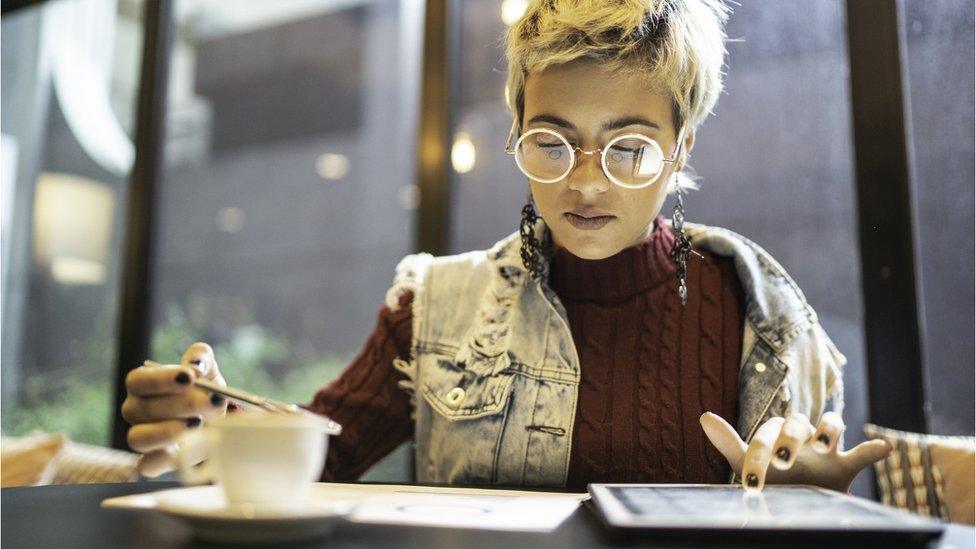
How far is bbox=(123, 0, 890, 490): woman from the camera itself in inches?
45.1

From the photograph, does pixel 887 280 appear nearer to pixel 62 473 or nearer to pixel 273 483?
pixel 273 483

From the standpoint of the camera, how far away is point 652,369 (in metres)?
1.24

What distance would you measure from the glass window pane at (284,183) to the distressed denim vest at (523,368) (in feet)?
3.81

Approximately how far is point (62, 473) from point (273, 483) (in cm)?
203

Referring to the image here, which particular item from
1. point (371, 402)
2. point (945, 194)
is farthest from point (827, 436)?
point (945, 194)

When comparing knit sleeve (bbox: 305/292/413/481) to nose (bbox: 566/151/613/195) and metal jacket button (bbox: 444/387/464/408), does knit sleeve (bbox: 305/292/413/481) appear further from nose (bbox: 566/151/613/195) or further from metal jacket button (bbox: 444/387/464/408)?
nose (bbox: 566/151/613/195)

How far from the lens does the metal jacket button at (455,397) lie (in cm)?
125

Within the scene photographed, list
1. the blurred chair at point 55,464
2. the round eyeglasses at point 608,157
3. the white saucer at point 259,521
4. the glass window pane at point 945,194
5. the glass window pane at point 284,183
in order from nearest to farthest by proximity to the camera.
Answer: the white saucer at point 259,521
the round eyeglasses at point 608,157
the glass window pane at point 945,194
the blurred chair at point 55,464
the glass window pane at point 284,183

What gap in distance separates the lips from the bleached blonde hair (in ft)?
0.67

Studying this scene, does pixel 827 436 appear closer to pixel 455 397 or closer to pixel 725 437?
pixel 725 437

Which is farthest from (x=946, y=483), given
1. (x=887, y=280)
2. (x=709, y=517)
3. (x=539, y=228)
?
(x=709, y=517)

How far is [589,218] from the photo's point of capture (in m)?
1.17

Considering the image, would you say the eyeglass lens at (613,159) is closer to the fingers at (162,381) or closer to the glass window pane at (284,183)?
the fingers at (162,381)

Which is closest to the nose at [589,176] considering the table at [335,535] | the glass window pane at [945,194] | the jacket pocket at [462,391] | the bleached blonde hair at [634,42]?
the bleached blonde hair at [634,42]
